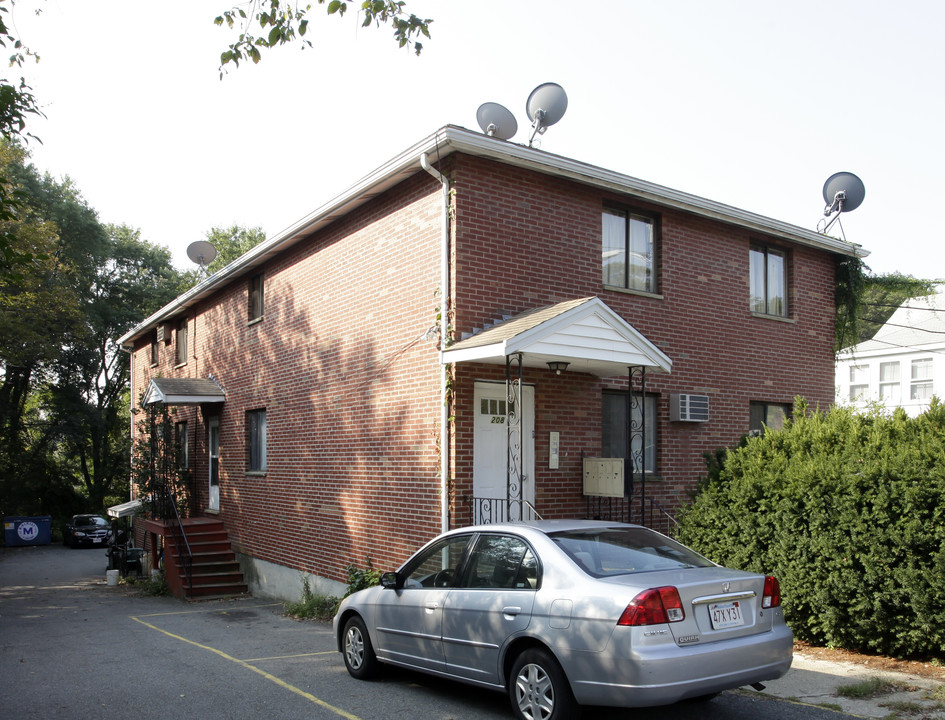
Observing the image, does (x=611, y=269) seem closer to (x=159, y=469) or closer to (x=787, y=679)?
(x=787, y=679)

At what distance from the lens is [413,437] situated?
10.8m

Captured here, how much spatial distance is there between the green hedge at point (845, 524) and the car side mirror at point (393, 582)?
12.7 ft

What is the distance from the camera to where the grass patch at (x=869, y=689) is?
21.6 feet

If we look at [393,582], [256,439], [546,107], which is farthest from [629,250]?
[256,439]

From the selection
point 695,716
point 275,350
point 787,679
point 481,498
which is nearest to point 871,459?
point 787,679

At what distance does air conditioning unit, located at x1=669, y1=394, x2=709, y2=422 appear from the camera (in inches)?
475

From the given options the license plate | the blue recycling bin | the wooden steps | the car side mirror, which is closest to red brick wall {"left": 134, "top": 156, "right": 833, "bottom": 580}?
the wooden steps

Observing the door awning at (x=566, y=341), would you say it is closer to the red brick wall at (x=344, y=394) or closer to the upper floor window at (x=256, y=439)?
the red brick wall at (x=344, y=394)

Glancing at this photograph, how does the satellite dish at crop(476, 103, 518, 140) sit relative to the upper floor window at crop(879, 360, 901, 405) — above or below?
above

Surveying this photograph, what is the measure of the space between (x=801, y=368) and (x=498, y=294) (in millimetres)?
6669

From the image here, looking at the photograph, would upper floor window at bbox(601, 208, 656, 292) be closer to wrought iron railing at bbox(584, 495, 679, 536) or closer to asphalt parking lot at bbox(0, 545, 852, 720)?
wrought iron railing at bbox(584, 495, 679, 536)

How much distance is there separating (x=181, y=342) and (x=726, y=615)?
1864cm

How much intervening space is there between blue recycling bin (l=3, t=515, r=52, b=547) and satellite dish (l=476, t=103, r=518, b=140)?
3288cm

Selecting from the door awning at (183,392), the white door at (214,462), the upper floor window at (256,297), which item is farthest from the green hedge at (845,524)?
the white door at (214,462)
